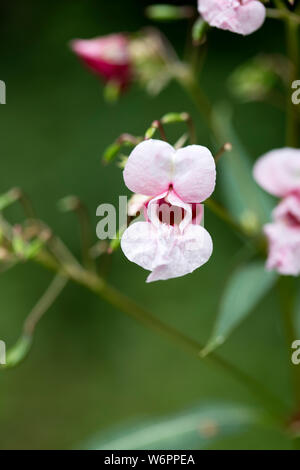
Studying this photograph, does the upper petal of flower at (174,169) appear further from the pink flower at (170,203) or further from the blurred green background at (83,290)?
the blurred green background at (83,290)

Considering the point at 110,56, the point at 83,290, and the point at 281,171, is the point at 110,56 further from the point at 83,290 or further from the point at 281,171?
the point at 83,290

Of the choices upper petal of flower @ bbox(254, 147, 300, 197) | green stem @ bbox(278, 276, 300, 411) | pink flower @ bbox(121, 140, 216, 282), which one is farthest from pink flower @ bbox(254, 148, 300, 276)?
green stem @ bbox(278, 276, 300, 411)

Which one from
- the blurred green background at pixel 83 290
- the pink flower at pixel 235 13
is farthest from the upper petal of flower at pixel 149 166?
the blurred green background at pixel 83 290

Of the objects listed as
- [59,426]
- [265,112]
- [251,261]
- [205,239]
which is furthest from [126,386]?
[205,239]

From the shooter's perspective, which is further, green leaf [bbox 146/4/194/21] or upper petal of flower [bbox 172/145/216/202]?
green leaf [bbox 146/4/194/21]

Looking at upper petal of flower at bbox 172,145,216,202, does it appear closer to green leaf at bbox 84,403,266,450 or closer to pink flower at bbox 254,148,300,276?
pink flower at bbox 254,148,300,276

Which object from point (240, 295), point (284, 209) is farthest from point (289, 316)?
point (284, 209)

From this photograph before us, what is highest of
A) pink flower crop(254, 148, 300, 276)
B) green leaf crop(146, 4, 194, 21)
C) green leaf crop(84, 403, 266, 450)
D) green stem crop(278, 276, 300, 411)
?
green leaf crop(146, 4, 194, 21)
